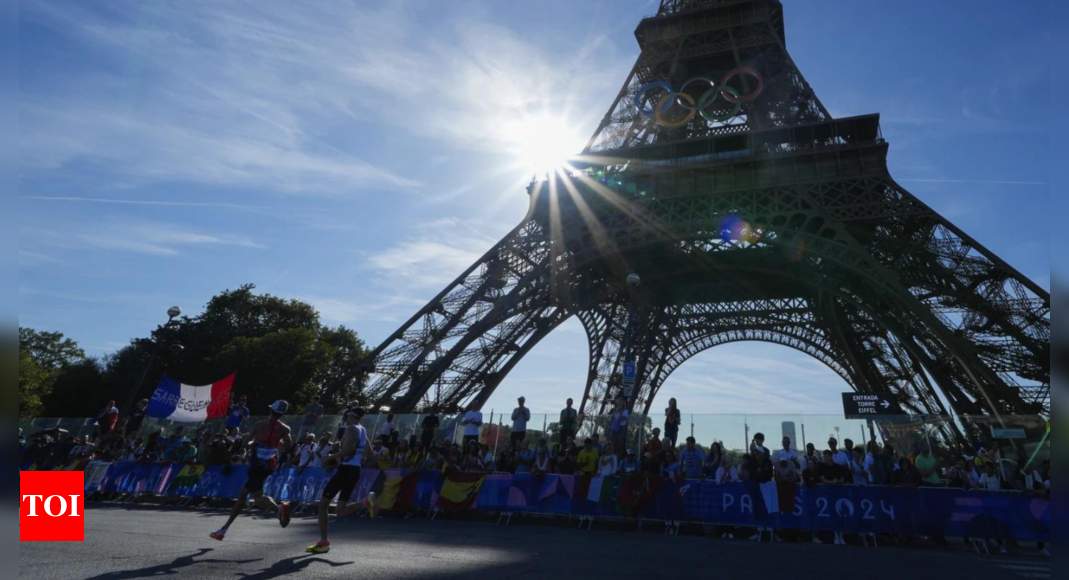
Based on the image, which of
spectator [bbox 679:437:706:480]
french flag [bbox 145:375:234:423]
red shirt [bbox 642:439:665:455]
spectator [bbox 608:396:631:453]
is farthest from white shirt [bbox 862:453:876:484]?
french flag [bbox 145:375:234:423]

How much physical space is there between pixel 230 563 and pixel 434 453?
9.31 m

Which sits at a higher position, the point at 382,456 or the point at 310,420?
the point at 310,420

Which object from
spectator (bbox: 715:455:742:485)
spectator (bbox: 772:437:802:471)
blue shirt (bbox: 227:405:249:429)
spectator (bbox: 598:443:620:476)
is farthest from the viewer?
blue shirt (bbox: 227:405:249:429)

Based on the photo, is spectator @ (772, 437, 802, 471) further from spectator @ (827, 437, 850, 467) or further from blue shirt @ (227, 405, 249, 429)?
blue shirt @ (227, 405, 249, 429)

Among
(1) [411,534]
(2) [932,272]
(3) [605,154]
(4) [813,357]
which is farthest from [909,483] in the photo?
(4) [813,357]

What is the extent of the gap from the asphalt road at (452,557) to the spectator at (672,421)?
4.55 meters

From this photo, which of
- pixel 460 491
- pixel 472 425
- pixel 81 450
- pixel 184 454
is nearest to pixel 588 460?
pixel 460 491

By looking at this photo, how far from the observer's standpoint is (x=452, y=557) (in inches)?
278

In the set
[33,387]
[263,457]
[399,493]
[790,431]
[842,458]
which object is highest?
[33,387]

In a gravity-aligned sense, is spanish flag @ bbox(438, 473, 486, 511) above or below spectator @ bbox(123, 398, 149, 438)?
below

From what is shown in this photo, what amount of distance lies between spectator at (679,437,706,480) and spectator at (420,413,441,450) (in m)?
6.95

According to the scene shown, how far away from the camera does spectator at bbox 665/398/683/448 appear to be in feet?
49.6

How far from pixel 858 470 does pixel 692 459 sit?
11.2 feet

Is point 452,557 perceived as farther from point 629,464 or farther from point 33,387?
point 33,387
